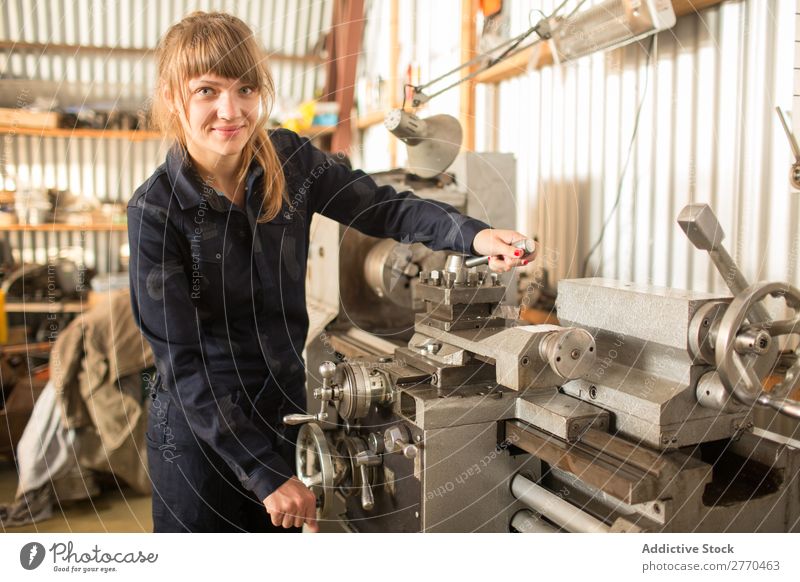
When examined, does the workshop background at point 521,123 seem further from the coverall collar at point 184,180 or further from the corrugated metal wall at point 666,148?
the coverall collar at point 184,180

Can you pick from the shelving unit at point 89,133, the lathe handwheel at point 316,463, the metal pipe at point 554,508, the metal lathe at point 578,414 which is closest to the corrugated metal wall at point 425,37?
the shelving unit at point 89,133

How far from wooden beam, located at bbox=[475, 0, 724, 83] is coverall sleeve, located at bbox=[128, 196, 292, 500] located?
40.8 inches

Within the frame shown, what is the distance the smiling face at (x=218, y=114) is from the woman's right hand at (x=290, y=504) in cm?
56

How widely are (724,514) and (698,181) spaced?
0.82 m

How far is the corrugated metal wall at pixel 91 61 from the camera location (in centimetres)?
150

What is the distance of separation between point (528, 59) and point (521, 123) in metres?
0.30

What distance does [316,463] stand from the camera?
1.29 metres

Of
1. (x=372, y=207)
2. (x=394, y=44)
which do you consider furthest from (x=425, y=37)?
(x=372, y=207)

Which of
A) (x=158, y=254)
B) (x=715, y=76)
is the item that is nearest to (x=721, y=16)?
(x=715, y=76)

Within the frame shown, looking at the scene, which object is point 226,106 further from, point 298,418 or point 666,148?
point 666,148

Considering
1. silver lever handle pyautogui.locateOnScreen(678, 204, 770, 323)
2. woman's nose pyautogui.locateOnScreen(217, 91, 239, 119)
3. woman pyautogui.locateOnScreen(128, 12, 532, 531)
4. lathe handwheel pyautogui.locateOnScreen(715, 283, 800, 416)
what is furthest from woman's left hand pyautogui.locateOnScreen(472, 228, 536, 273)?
woman's nose pyautogui.locateOnScreen(217, 91, 239, 119)

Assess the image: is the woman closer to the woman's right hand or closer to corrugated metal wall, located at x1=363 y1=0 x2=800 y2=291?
the woman's right hand

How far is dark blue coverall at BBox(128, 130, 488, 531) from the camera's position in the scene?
107 cm

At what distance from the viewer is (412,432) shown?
106cm
